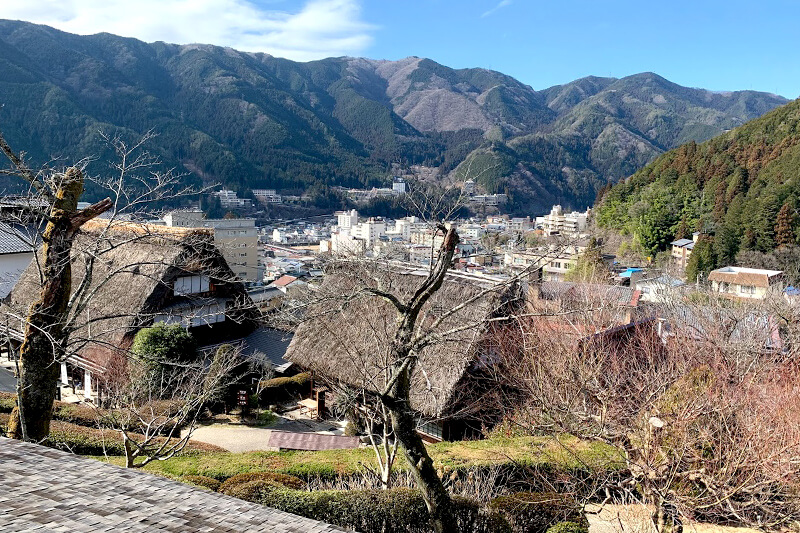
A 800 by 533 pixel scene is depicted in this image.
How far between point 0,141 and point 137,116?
123 m

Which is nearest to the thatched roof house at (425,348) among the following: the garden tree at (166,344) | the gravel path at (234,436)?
the gravel path at (234,436)

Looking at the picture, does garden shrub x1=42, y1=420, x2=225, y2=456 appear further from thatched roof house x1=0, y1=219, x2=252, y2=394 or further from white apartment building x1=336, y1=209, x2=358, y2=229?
white apartment building x1=336, y1=209, x2=358, y2=229

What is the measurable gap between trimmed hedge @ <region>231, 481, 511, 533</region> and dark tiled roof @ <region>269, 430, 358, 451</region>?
4.24 meters

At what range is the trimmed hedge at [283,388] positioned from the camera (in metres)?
12.8

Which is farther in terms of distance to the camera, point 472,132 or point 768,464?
point 472,132

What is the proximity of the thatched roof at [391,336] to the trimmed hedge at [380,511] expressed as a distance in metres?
2.63

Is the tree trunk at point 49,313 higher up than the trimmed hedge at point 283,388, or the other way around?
A: the tree trunk at point 49,313

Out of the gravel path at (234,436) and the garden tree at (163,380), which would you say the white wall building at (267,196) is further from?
the gravel path at (234,436)

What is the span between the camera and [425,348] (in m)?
8.35

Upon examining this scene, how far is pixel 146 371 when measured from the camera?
10180mm

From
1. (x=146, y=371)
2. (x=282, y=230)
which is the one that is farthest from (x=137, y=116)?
(x=146, y=371)

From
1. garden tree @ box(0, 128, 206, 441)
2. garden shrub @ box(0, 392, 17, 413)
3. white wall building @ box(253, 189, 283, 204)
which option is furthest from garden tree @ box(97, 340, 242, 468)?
white wall building @ box(253, 189, 283, 204)

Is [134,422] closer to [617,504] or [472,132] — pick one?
[617,504]

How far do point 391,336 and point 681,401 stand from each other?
13.9ft
